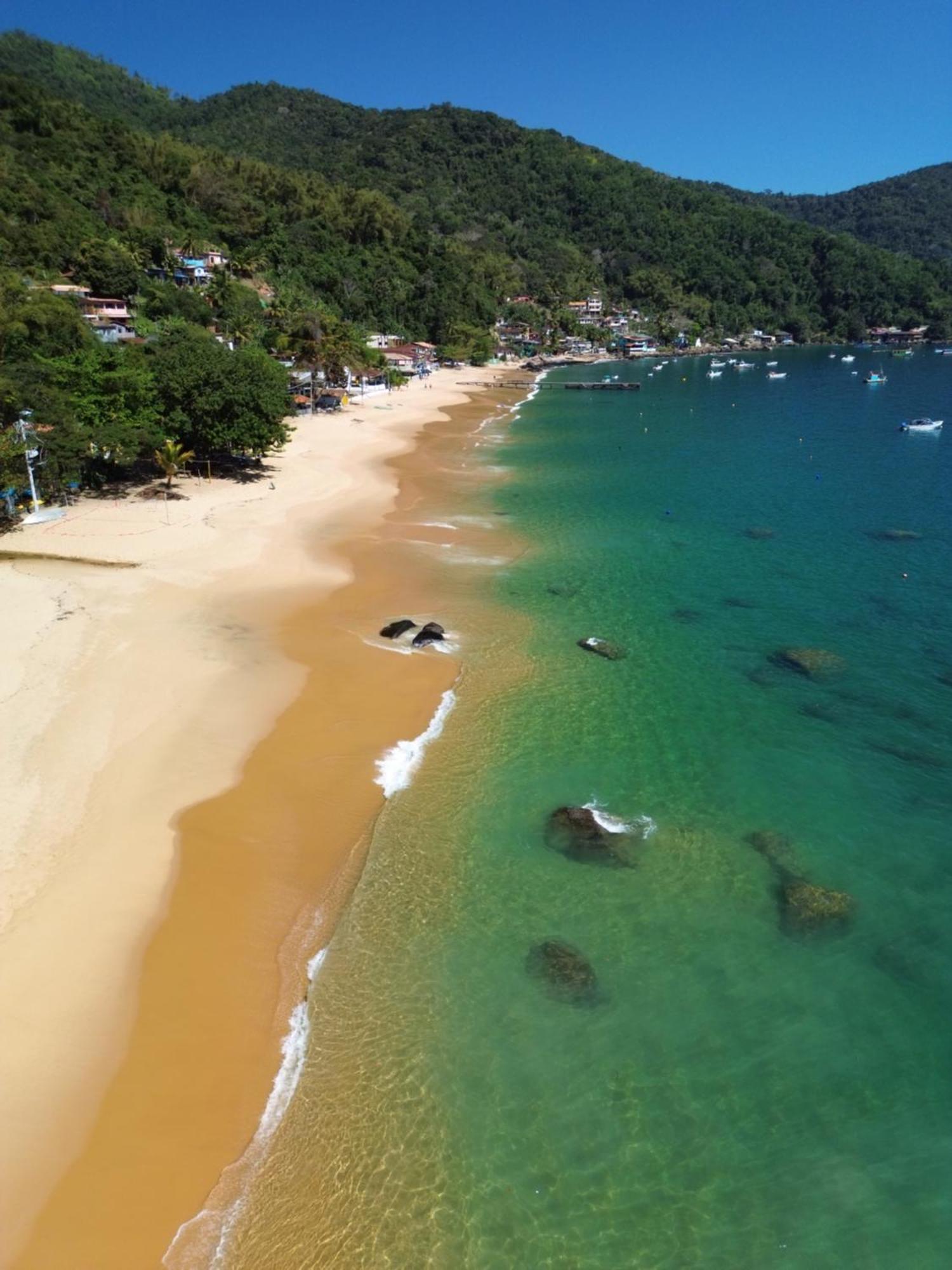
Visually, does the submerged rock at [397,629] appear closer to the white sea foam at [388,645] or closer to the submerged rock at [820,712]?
the white sea foam at [388,645]

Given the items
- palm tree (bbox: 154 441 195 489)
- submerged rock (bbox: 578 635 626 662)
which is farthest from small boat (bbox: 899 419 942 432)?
palm tree (bbox: 154 441 195 489)

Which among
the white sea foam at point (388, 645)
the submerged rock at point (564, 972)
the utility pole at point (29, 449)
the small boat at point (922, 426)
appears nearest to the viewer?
the submerged rock at point (564, 972)

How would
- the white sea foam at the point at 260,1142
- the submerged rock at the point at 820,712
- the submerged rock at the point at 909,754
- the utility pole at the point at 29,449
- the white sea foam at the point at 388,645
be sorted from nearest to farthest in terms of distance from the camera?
the white sea foam at the point at 260,1142 < the submerged rock at the point at 909,754 < the submerged rock at the point at 820,712 < the white sea foam at the point at 388,645 < the utility pole at the point at 29,449

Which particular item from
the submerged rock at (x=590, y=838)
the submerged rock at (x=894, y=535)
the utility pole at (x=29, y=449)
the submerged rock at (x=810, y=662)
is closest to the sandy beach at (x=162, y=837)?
the utility pole at (x=29, y=449)

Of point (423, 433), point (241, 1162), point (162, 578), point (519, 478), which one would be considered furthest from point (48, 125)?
point (241, 1162)

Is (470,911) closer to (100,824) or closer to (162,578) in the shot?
(100,824)

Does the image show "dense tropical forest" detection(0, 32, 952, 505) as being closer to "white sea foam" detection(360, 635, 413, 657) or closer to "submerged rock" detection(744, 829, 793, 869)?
"white sea foam" detection(360, 635, 413, 657)
